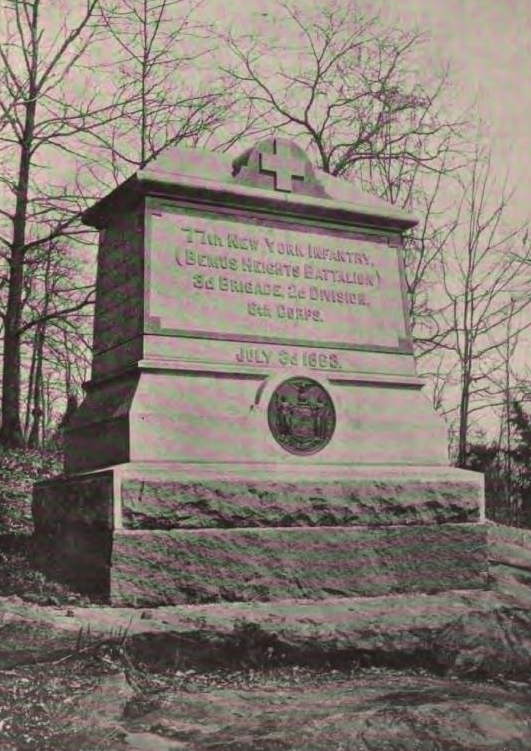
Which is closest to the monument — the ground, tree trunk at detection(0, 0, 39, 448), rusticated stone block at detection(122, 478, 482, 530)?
rusticated stone block at detection(122, 478, 482, 530)

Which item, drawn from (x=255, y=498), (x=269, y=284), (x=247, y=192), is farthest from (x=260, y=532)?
(x=247, y=192)

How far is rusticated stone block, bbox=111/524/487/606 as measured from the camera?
15.5ft

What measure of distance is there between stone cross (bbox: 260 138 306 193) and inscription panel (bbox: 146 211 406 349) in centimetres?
32

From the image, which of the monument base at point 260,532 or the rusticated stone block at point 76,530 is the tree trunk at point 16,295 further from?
the monument base at point 260,532

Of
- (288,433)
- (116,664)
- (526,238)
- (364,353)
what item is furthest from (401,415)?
(526,238)

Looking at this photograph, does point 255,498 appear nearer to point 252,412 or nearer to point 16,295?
point 252,412

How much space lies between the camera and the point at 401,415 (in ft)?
19.7

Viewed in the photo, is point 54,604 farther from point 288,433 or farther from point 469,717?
point 469,717

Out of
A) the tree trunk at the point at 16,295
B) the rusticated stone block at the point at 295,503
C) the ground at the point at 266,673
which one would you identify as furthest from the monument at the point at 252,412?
the tree trunk at the point at 16,295

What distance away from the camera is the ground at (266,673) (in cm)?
346

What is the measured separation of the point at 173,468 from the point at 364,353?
165cm

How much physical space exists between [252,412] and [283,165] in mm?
1720

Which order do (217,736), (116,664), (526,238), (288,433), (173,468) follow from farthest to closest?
(526,238) < (288,433) < (173,468) < (116,664) < (217,736)

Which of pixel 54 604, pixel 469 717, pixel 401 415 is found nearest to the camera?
pixel 469 717
